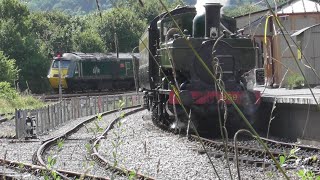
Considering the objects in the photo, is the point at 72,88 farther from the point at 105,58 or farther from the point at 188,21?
the point at 188,21

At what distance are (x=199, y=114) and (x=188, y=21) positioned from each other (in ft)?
7.99

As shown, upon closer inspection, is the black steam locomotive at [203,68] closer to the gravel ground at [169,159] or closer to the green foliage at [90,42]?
the gravel ground at [169,159]

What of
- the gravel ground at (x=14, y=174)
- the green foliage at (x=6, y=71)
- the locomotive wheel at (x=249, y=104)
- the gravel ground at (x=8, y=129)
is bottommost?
the gravel ground at (x=8, y=129)

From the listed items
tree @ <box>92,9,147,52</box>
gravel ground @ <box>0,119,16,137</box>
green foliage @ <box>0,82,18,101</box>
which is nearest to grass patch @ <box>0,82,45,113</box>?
green foliage @ <box>0,82,18,101</box>

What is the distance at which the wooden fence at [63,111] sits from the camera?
15.4m

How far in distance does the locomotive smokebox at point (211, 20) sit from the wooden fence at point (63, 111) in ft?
7.60

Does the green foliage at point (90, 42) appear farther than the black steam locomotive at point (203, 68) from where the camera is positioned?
Yes

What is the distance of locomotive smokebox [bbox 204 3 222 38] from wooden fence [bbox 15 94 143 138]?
2.32 meters

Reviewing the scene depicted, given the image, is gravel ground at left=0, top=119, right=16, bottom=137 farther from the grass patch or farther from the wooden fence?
the grass patch

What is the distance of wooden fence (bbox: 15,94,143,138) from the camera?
608 inches

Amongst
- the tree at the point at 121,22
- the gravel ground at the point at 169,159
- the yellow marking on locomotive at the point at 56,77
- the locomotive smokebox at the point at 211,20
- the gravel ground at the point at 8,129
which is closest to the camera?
the tree at the point at 121,22

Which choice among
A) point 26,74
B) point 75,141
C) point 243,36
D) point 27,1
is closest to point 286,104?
point 243,36

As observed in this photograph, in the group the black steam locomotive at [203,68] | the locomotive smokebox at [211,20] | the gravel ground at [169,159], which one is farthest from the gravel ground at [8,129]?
the locomotive smokebox at [211,20]

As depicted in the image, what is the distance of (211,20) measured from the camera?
12523 millimetres
